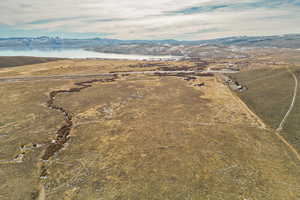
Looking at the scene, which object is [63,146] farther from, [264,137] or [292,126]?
[292,126]

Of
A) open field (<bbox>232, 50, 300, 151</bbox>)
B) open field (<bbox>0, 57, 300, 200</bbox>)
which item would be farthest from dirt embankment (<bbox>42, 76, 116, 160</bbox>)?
open field (<bbox>232, 50, 300, 151</bbox>)

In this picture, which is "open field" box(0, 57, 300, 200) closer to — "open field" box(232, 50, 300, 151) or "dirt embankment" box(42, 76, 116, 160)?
"dirt embankment" box(42, 76, 116, 160)

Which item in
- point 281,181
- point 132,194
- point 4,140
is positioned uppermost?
point 4,140

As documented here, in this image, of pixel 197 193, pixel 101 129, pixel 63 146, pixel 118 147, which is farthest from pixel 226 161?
pixel 63 146

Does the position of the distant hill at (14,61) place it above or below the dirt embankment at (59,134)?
above

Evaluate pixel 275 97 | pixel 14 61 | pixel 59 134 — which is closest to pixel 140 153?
pixel 59 134

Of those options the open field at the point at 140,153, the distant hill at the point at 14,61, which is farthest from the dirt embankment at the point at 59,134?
the distant hill at the point at 14,61

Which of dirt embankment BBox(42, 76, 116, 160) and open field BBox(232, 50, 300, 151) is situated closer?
dirt embankment BBox(42, 76, 116, 160)

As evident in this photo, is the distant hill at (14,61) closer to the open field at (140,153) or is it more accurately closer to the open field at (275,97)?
the open field at (140,153)
